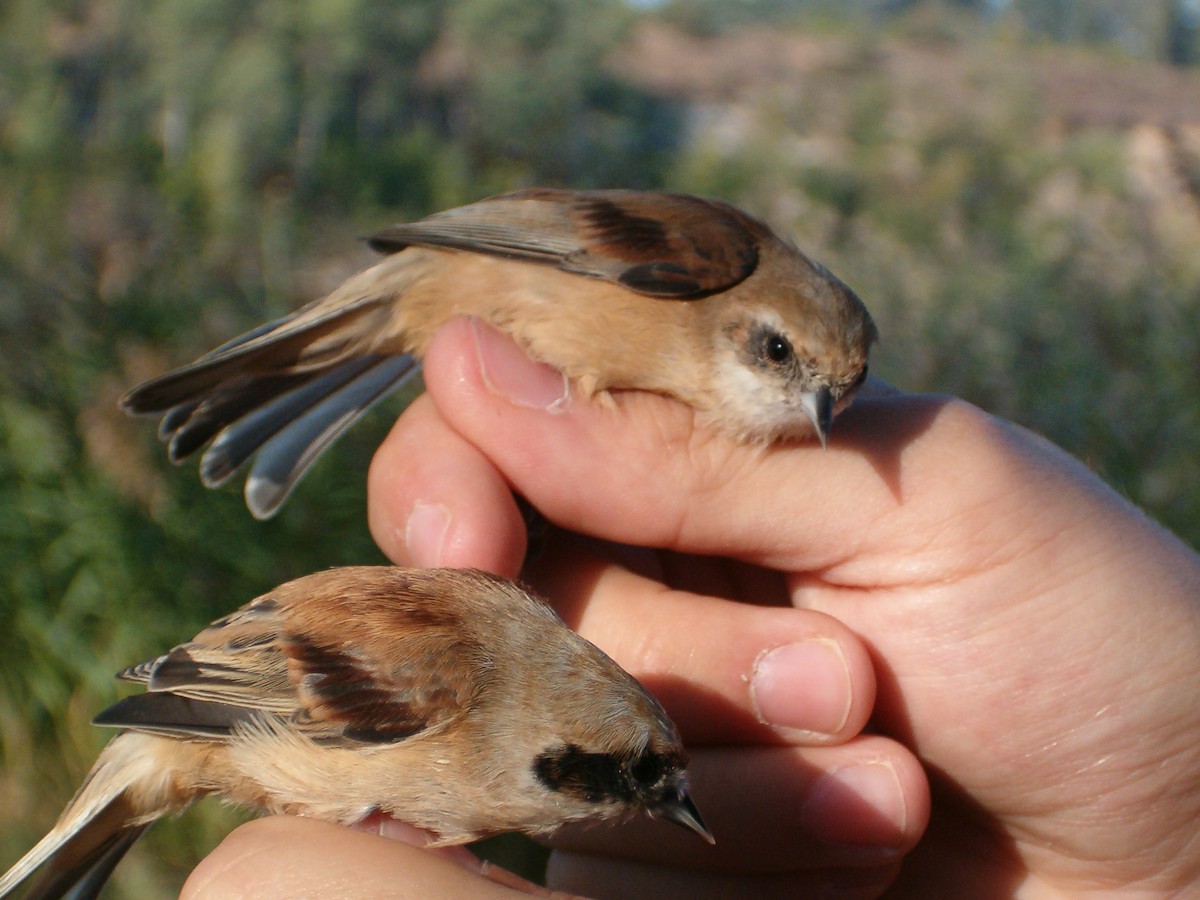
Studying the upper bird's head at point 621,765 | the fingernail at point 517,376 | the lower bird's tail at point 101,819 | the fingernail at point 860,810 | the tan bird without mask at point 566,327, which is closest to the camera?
the upper bird's head at point 621,765

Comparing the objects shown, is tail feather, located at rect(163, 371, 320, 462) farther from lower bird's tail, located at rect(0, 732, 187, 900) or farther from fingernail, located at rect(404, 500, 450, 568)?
lower bird's tail, located at rect(0, 732, 187, 900)

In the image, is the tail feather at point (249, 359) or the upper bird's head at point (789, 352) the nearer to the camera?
the upper bird's head at point (789, 352)

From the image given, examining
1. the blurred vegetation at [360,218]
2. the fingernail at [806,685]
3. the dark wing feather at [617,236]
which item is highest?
the dark wing feather at [617,236]

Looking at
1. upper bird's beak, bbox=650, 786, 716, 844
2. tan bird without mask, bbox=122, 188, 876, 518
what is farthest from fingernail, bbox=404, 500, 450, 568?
upper bird's beak, bbox=650, 786, 716, 844

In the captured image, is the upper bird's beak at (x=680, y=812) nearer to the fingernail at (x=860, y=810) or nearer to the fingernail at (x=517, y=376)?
the fingernail at (x=860, y=810)

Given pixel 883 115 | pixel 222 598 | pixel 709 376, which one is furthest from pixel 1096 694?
pixel 883 115

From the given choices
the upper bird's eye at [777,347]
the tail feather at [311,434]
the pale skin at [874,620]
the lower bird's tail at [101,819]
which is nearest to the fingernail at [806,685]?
the pale skin at [874,620]

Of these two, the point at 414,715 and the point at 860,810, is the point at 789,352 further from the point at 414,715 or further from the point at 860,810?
the point at 414,715

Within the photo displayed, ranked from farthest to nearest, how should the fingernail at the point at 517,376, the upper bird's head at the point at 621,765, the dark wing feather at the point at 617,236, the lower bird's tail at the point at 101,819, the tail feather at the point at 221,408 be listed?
the tail feather at the point at 221,408 < the dark wing feather at the point at 617,236 < the fingernail at the point at 517,376 < the lower bird's tail at the point at 101,819 < the upper bird's head at the point at 621,765
